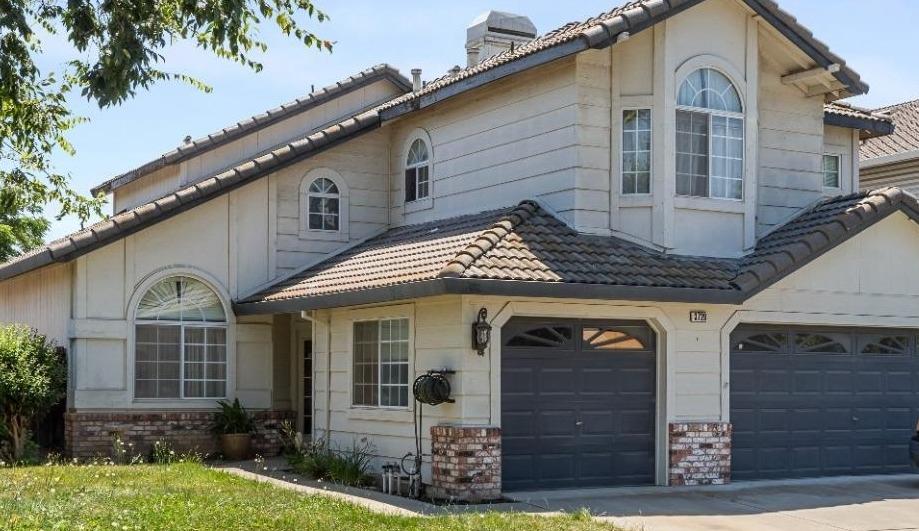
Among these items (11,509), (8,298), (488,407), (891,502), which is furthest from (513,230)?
(8,298)

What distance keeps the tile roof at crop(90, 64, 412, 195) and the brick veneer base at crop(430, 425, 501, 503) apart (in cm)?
934

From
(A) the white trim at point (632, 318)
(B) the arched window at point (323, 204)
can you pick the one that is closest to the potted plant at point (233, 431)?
(B) the arched window at point (323, 204)

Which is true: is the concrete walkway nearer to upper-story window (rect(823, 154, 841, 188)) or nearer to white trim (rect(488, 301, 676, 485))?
white trim (rect(488, 301, 676, 485))

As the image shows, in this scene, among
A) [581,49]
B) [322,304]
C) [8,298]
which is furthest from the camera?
[8,298]

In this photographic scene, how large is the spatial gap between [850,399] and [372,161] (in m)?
8.54

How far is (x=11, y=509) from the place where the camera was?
39.1 ft

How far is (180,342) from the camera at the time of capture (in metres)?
19.0

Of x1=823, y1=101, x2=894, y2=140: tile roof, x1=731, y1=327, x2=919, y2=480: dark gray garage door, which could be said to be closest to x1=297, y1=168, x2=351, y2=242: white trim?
x1=731, y1=327, x2=919, y2=480: dark gray garage door

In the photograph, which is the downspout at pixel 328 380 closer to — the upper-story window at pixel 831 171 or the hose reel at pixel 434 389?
the hose reel at pixel 434 389

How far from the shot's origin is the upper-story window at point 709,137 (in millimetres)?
16719

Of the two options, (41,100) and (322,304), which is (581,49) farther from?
(41,100)

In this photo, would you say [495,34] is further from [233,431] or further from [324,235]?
[233,431]

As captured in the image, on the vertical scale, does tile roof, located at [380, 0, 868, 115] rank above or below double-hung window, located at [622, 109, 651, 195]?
above

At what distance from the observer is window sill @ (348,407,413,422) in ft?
51.5
